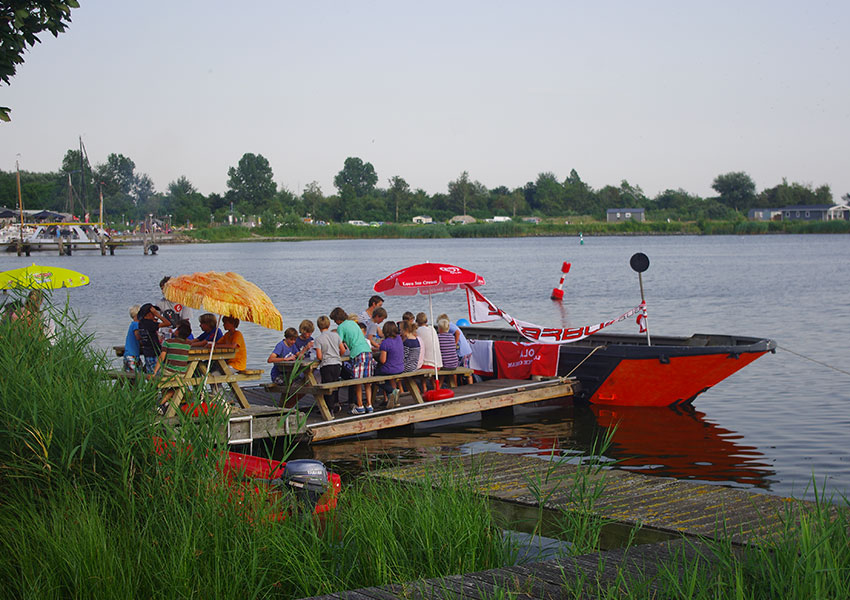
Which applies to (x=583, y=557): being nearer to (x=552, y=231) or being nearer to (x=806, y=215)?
(x=552, y=231)

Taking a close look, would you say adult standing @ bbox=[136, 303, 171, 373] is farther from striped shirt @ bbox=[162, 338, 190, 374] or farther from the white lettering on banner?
the white lettering on banner

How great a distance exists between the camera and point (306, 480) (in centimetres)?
714

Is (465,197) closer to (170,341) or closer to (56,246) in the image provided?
(56,246)

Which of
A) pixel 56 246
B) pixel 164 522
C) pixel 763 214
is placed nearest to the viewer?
pixel 164 522

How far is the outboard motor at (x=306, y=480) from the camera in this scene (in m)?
7.01

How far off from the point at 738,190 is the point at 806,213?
13923 millimetres

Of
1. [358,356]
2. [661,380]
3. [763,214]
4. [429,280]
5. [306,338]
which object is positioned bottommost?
[661,380]

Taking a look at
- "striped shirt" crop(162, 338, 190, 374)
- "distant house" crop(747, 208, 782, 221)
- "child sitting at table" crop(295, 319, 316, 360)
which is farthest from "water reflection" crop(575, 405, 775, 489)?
"distant house" crop(747, 208, 782, 221)

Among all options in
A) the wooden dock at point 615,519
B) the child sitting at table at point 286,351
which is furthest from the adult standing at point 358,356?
the wooden dock at point 615,519

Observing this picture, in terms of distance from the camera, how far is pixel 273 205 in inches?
6161

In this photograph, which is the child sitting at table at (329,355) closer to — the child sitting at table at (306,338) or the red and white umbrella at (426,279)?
the child sitting at table at (306,338)

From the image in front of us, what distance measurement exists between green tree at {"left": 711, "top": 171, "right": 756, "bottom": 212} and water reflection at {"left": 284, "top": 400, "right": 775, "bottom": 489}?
146 meters

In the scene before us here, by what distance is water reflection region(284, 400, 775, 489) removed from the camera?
11336mm

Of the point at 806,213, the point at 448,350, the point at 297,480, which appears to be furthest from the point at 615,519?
the point at 806,213
